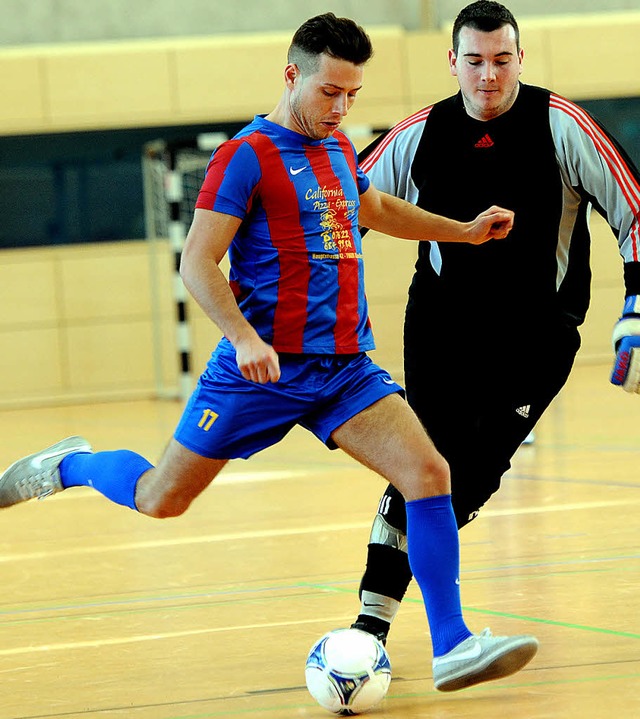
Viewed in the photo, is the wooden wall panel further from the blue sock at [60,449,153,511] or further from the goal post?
the blue sock at [60,449,153,511]

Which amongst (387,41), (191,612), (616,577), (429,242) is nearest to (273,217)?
(429,242)

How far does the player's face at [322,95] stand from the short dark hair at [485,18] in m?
0.68

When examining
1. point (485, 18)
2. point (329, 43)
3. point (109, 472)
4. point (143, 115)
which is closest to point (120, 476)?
point (109, 472)

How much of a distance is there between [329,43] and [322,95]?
12 cm

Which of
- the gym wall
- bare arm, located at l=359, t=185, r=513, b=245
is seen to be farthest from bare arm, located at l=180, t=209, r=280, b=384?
the gym wall

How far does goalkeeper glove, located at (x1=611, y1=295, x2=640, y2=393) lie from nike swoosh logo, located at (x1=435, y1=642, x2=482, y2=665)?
0.93 meters

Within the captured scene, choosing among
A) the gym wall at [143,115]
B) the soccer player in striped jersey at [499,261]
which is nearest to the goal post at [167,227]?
the gym wall at [143,115]

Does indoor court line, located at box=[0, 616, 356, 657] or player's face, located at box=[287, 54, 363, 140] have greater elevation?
player's face, located at box=[287, 54, 363, 140]

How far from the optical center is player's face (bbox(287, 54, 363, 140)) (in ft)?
9.63

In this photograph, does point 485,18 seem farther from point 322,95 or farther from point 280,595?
point 280,595

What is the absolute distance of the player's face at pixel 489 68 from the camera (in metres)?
3.49

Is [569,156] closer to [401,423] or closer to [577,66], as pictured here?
[401,423]

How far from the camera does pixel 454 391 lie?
3.51 meters

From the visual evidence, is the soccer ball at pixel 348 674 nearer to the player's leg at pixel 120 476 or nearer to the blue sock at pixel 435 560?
the blue sock at pixel 435 560
